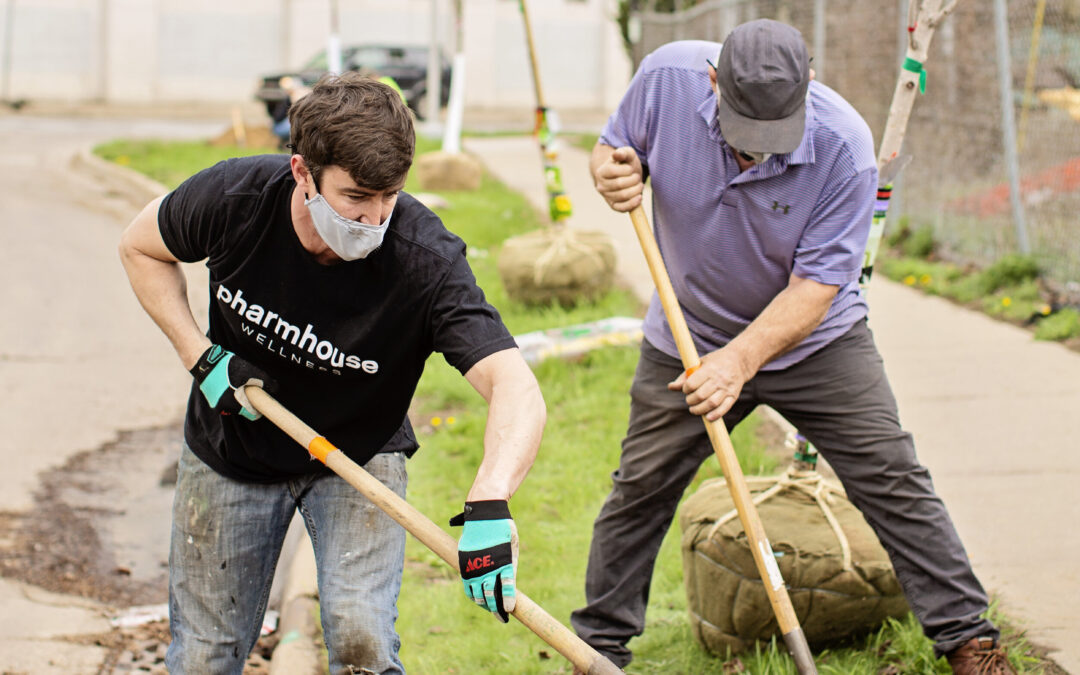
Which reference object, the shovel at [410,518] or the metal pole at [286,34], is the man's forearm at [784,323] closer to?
the shovel at [410,518]

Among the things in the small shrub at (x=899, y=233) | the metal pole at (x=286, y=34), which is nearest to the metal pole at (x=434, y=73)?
the small shrub at (x=899, y=233)

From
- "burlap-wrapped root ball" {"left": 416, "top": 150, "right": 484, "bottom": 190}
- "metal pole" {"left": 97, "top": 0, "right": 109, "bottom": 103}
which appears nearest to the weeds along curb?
"burlap-wrapped root ball" {"left": 416, "top": 150, "right": 484, "bottom": 190}

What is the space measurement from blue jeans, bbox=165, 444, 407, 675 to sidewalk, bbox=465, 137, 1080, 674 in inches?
76.6

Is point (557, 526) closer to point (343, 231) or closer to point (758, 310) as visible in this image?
point (758, 310)

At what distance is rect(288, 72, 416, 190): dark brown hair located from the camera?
2412 mm

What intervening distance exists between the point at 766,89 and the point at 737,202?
1.15 feet

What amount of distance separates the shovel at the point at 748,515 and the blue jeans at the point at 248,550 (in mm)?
846

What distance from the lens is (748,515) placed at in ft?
10.3

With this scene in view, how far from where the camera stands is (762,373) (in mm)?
3375

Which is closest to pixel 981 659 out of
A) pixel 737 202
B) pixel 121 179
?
pixel 737 202

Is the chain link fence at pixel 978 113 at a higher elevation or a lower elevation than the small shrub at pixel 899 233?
higher

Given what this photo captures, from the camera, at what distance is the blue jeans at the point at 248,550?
2807 mm

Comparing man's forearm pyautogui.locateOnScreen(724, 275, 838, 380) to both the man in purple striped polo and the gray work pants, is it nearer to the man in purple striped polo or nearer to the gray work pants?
the man in purple striped polo

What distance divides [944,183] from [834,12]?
2.14m
